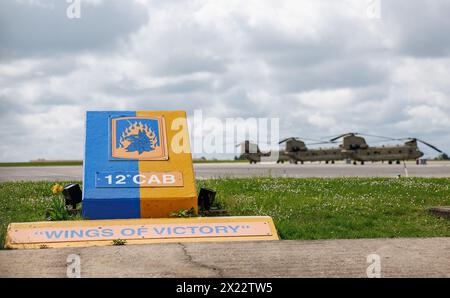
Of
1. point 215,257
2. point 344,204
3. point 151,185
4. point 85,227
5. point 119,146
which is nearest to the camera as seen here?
point 215,257

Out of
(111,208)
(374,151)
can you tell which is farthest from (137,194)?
(374,151)

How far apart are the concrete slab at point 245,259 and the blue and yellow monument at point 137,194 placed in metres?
0.71

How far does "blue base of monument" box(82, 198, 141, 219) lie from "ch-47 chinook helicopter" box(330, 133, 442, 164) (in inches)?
2114

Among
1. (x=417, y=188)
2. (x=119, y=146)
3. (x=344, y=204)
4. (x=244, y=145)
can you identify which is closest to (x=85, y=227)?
(x=119, y=146)

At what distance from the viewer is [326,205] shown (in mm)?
13336

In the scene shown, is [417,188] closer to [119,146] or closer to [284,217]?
[284,217]

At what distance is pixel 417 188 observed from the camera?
17.4 m

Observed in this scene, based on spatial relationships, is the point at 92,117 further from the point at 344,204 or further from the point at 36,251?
the point at 344,204

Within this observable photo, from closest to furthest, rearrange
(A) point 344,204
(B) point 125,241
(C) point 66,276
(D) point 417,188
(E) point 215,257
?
(C) point 66,276
(E) point 215,257
(B) point 125,241
(A) point 344,204
(D) point 417,188

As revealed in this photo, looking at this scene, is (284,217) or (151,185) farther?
(284,217)

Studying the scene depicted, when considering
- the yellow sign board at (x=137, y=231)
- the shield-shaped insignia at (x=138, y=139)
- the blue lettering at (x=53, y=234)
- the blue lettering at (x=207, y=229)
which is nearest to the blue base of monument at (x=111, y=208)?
the yellow sign board at (x=137, y=231)

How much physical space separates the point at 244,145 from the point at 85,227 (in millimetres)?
64694
